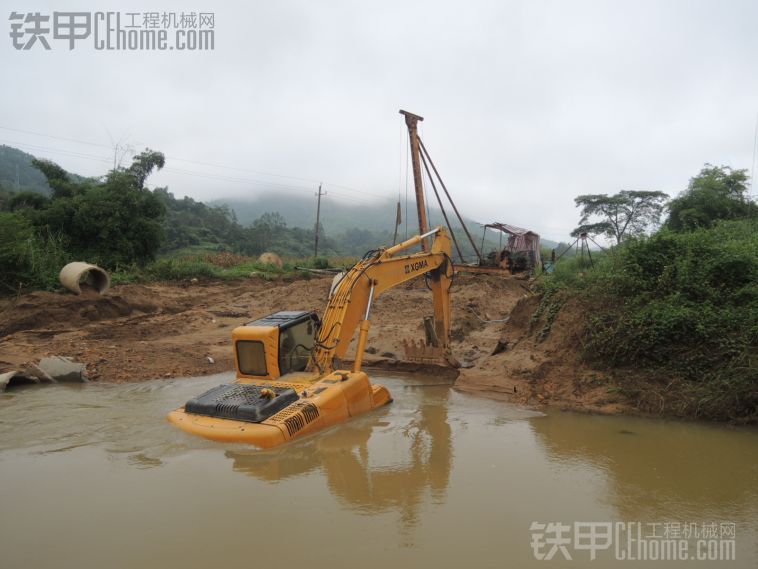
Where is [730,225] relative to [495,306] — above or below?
above

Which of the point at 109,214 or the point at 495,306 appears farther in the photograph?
the point at 109,214

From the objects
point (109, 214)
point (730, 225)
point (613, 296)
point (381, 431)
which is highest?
point (109, 214)

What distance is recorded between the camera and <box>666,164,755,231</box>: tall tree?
62.1ft

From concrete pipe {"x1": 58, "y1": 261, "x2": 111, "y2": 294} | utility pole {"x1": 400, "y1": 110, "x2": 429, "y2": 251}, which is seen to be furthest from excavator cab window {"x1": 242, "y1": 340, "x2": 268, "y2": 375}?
concrete pipe {"x1": 58, "y1": 261, "x2": 111, "y2": 294}

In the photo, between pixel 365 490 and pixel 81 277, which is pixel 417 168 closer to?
pixel 365 490

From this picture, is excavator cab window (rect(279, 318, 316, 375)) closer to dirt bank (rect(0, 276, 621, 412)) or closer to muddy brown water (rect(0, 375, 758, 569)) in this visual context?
muddy brown water (rect(0, 375, 758, 569))

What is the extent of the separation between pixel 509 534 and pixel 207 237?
44.5m

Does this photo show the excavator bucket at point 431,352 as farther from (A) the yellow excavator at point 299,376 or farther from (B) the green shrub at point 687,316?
(B) the green shrub at point 687,316

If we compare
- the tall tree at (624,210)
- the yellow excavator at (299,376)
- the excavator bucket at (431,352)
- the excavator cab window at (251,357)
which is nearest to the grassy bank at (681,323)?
the excavator bucket at (431,352)

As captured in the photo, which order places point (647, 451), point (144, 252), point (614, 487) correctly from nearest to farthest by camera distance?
1. point (614, 487)
2. point (647, 451)
3. point (144, 252)

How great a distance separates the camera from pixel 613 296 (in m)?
8.09

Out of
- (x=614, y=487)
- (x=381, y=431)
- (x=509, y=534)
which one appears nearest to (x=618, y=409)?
(x=614, y=487)

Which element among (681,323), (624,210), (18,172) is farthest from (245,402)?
(18,172)

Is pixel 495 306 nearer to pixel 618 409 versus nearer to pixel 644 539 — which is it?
pixel 618 409
